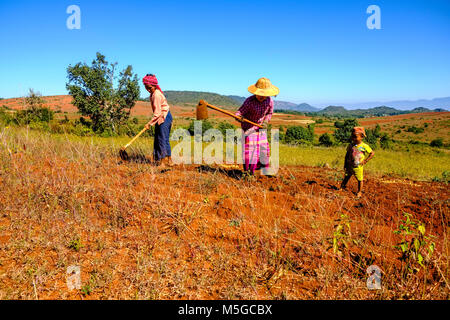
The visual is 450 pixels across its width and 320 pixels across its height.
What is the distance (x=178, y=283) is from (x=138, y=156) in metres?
4.38

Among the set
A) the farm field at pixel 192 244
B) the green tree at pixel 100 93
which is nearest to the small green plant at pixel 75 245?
the farm field at pixel 192 244

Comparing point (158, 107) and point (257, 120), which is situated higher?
point (158, 107)

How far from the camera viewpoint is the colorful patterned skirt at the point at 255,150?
4.40m

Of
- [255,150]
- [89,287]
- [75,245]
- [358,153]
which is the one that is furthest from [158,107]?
[358,153]

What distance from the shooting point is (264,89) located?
4.00 meters

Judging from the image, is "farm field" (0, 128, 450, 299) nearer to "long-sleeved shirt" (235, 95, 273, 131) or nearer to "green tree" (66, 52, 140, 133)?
"long-sleeved shirt" (235, 95, 273, 131)

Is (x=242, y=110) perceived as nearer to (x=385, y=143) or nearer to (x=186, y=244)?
(x=186, y=244)

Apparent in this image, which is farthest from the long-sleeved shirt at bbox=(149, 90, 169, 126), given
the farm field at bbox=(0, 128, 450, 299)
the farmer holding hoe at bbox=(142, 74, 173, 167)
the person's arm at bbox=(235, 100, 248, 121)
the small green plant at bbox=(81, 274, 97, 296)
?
the small green plant at bbox=(81, 274, 97, 296)

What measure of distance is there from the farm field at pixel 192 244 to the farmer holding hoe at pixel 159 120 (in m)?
1.17

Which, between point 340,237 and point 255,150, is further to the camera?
point 255,150

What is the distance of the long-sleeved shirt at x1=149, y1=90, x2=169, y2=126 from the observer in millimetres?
4688

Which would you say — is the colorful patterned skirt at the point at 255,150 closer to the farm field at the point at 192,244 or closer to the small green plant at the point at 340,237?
the farm field at the point at 192,244

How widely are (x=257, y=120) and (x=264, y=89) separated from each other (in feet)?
1.87
